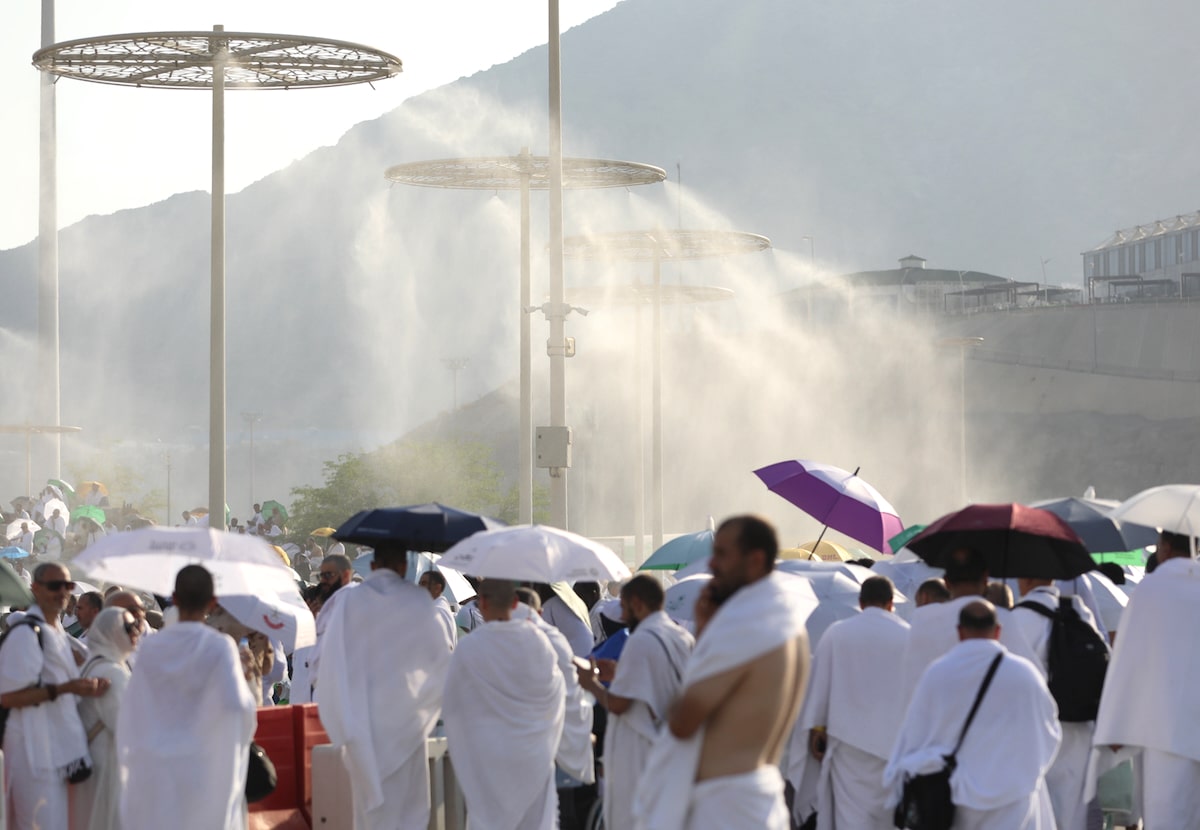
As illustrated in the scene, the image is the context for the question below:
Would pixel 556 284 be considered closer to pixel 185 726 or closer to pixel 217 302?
pixel 217 302

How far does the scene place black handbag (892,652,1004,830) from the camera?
311 inches

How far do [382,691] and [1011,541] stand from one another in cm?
356

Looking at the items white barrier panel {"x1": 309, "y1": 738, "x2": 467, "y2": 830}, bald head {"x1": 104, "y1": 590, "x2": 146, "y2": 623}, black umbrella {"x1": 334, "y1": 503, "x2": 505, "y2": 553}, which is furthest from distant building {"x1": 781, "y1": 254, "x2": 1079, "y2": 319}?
bald head {"x1": 104, "y1": 590, "x2": 146, "y2": 623}

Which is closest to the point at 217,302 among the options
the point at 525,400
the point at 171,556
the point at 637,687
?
the point at 525,400

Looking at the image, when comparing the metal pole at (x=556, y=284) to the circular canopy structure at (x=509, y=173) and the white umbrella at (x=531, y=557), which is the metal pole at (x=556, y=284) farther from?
the white umbrella at (x=531, y=557)

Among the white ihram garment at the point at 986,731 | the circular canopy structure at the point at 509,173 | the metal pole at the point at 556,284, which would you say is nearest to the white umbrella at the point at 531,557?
the white ihram garment at the point at 986,731

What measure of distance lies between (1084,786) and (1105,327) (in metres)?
107

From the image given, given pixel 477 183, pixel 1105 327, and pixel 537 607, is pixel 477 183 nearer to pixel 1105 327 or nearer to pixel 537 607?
pixel 537 607

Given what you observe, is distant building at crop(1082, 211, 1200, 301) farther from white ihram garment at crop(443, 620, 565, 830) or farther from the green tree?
white ihram garment at crop(443, 620, 565, 830)

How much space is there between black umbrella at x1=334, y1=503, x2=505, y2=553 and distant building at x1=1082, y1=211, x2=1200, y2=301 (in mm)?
Answer: 111186

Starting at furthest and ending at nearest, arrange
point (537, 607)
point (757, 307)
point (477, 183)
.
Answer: point (757, 307) → point (477, 183) → point (537, 607)

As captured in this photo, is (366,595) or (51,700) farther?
(366,595)

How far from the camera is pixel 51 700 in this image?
9.05 meters

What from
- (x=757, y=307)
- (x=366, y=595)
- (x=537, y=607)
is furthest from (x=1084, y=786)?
(x=757, y=307)
